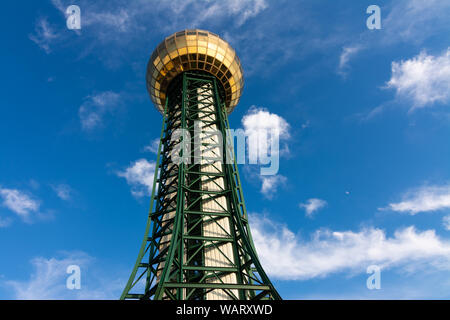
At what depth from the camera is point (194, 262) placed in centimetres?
2028

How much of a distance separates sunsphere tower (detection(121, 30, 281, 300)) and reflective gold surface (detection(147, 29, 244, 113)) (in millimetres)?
93

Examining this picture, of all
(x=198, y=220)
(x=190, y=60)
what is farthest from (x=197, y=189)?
(x=190, y=60)

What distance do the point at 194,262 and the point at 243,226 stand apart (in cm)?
427

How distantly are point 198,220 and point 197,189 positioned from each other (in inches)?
132

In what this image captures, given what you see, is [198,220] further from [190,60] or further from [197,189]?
[190,60]

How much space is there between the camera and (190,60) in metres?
28.8

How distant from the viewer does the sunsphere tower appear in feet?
58.2

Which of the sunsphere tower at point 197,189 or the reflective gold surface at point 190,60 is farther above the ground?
the reflective gold surface at point 190,60

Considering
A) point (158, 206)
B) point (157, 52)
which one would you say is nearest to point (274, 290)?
point (158, 206)

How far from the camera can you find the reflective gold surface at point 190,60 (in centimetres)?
2842

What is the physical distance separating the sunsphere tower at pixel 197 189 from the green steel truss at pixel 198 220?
0.20 feet

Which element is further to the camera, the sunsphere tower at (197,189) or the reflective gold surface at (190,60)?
the reflective gold surface at (190,60)

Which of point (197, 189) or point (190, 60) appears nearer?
point (197, 189)
